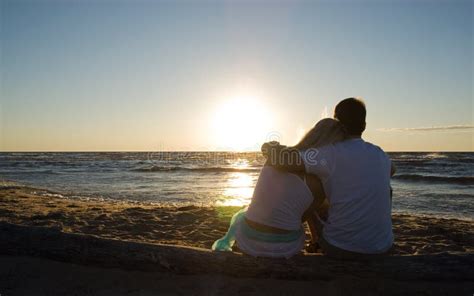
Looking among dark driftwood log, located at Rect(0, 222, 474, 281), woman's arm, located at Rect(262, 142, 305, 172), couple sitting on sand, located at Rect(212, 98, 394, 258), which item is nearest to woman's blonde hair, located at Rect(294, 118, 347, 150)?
couple sitting on sand, located at Rect(212, 98, 394, 258)

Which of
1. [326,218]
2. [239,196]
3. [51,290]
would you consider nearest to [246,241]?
[326,218]

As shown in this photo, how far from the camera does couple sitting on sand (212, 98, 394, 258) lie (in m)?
3.14

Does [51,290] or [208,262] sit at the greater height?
[208,262]

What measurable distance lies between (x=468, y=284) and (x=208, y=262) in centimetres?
233

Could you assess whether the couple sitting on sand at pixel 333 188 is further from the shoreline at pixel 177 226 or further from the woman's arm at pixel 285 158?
the shoreline at pixel 177 226

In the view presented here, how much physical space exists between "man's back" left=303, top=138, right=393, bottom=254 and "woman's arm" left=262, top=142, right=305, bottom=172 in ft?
0.25

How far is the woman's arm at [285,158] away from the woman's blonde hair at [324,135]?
140 millimetres

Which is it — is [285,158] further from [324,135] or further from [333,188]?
[333,188]

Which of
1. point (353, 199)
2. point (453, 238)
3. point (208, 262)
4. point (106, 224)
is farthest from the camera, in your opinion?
point (106, 224)

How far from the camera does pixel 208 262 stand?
12.3 feet

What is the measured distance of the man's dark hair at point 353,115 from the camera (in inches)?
127

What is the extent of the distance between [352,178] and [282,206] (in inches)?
22.9

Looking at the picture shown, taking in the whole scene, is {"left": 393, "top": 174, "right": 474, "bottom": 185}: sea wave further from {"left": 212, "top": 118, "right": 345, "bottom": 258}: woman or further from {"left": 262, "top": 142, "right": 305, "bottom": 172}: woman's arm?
Result: {"left": 262, "top": 142, "right": 305, "bottom": 172}: woman's arm

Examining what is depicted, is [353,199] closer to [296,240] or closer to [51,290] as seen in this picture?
[296,240]
